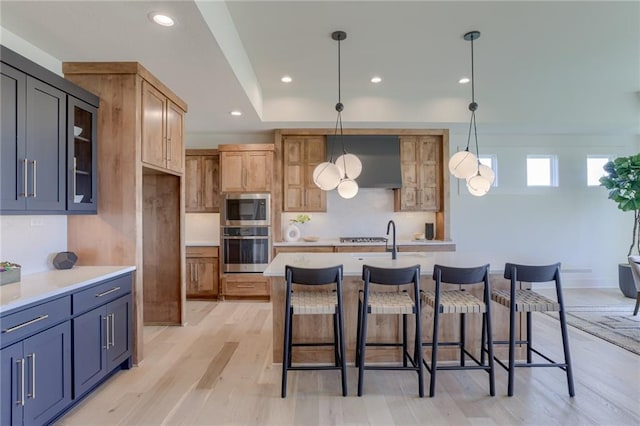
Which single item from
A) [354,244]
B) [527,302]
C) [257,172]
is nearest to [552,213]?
[354,244]

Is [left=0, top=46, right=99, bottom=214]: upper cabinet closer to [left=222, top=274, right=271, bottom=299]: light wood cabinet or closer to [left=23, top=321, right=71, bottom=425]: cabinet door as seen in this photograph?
[left=23, top=321, right=71, bottom=425]: cabinet door

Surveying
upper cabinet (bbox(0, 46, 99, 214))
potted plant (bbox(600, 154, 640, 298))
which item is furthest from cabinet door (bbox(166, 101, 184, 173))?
potted plant (bbox(600, 154, 640, 298))

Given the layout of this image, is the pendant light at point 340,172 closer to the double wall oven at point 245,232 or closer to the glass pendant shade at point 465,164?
the glass pendant shade at point 465,164

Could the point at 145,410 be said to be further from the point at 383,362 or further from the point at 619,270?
the point at 619,270

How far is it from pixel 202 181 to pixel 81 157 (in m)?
2.56

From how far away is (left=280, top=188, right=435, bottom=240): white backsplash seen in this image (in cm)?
548

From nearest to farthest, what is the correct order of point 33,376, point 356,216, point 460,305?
1. point 33,376
2. point 460,305
3. point 356,216

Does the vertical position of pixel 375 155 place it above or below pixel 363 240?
above

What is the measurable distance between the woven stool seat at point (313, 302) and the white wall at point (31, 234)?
2.05 meters

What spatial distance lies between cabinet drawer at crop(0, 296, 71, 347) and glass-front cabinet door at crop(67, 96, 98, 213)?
0.83m

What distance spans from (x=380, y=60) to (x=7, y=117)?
327 cm

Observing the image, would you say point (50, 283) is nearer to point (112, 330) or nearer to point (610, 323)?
point (112, 330)

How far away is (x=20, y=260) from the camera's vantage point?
→ 2436 millimetres

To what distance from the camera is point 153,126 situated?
3.17 m
